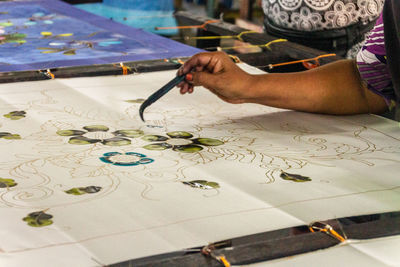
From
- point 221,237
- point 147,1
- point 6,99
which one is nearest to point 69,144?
point 6,99

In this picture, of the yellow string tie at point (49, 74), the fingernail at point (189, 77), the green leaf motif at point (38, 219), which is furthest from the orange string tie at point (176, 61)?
the green leaf motif at point (38, 219)

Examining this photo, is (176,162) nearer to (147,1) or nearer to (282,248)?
(282,248)

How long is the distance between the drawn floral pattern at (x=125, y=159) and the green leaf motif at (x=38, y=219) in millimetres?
194

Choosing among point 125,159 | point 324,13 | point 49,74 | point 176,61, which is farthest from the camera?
point 324,13

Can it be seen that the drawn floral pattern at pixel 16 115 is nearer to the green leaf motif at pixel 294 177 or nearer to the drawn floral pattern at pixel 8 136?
the drawn floral pattern at pixel 8 136

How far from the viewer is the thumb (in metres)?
1.19

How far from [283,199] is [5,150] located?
1.38 ft

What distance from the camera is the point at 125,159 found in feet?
3.30

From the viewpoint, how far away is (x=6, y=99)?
127 centimetres

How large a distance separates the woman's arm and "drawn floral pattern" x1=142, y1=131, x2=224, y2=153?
3.9 inches

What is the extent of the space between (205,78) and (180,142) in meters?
0.15

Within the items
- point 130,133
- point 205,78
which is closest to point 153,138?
point 130,133

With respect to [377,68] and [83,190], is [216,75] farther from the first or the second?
[83,190]

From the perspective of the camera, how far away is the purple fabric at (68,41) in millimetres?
1627
